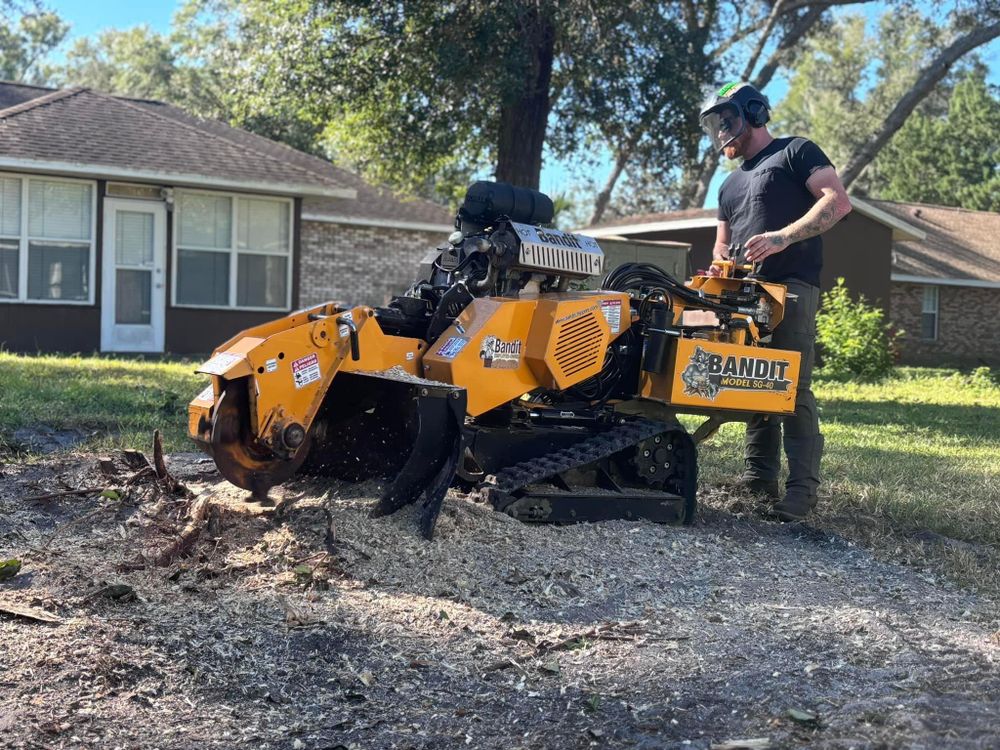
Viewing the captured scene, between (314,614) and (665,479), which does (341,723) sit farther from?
(665,479)

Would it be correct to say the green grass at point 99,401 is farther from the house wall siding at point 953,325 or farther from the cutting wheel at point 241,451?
the house wall siding at point 953,325

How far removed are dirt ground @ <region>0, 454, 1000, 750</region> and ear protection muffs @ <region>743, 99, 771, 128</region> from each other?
7.70 feet

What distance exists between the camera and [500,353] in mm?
5547

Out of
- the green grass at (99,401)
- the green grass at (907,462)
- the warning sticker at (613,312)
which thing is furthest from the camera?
the green grass at (99,401)

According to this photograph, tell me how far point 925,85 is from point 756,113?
1652 cm

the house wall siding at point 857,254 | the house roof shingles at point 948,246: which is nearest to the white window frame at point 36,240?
the house wall siding at point 857,254

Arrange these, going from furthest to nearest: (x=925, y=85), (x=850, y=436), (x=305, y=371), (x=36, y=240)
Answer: (x=925, y=85) < (x=36, y=240) < (x=850, y=436) < (x=305, y=371)

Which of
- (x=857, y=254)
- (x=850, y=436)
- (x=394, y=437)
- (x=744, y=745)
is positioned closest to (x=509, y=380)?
(x=394, y=437)

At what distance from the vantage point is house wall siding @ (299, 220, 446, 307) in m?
24.0

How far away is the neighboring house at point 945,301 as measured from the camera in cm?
2948

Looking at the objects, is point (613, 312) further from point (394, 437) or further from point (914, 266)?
point (914, 266)

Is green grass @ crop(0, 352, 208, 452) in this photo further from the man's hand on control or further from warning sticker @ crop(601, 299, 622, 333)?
the man's hand on control

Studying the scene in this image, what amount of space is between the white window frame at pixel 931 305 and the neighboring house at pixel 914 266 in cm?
3

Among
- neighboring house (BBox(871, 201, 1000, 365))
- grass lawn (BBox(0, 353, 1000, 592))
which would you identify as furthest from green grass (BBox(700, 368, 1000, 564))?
neighboring house (BBox(871, 201, 1000, 365))
